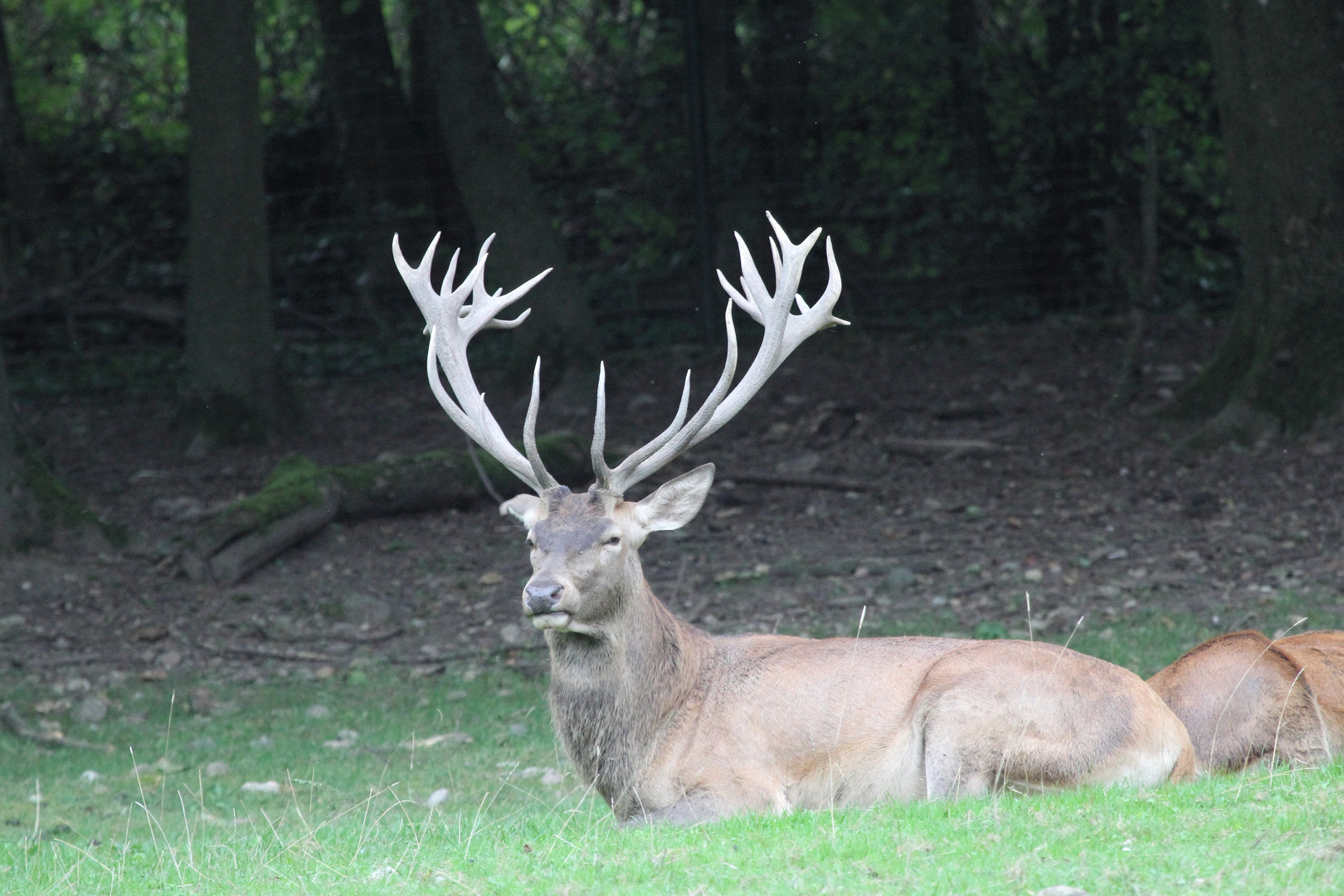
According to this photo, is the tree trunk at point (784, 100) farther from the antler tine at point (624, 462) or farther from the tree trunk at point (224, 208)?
the antler tine at point (624, 462)

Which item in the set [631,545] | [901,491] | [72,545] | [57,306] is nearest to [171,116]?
[57,306]

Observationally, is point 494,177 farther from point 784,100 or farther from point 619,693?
point 619,693

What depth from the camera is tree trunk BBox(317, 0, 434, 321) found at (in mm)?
13617

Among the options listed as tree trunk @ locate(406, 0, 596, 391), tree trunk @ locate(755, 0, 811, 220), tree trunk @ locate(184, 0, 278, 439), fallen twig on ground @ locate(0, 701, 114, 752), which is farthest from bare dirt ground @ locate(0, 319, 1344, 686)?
tree trunk @ locate(755, 0, 811, 220)

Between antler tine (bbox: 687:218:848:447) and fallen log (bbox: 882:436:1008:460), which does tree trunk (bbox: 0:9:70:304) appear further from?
antler tine (bbox: 687:218:848:447)

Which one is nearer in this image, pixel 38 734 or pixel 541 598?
pixel 541 598

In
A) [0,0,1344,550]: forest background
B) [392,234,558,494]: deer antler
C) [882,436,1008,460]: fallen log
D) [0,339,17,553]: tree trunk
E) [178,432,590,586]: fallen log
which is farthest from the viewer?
[0,0,1344,550]: forest background

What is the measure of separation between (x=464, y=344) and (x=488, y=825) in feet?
5.82

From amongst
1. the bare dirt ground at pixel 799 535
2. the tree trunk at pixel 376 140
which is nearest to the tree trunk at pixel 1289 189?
the bare dirt ground at pixel 799 535

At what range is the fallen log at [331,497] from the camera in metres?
8.82

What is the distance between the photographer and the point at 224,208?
11.0m

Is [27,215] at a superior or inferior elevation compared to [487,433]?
superior

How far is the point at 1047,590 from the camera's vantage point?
8289 millimetres

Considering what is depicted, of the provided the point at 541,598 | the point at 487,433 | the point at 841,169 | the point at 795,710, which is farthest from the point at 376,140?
the point at 795,710
